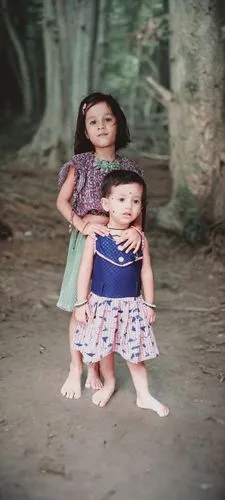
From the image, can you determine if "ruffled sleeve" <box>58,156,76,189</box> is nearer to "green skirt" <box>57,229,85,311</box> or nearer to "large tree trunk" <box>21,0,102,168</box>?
"green skirt" <box>57,229,85,311</box>

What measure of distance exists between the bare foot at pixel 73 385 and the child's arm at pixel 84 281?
44 cm

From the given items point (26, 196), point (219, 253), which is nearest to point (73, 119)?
point (26, 196)

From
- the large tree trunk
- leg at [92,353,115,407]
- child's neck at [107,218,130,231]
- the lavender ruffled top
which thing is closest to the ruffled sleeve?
the lavender ruffled top

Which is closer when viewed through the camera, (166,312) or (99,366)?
(99,366)

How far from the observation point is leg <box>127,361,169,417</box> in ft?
10.2

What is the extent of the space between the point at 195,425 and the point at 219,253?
10.8 feet

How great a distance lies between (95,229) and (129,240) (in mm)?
186

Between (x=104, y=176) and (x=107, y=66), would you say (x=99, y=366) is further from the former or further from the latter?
(x=107, y=66)

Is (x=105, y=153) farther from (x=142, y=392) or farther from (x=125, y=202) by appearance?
(x=142, y=392)

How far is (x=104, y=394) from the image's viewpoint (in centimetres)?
321

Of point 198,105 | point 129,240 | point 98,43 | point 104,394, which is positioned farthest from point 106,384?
point 98,43

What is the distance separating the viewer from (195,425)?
118 inches

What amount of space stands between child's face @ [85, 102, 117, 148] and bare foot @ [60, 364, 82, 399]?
126 centimetres

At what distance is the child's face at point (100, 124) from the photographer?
3039 mm
